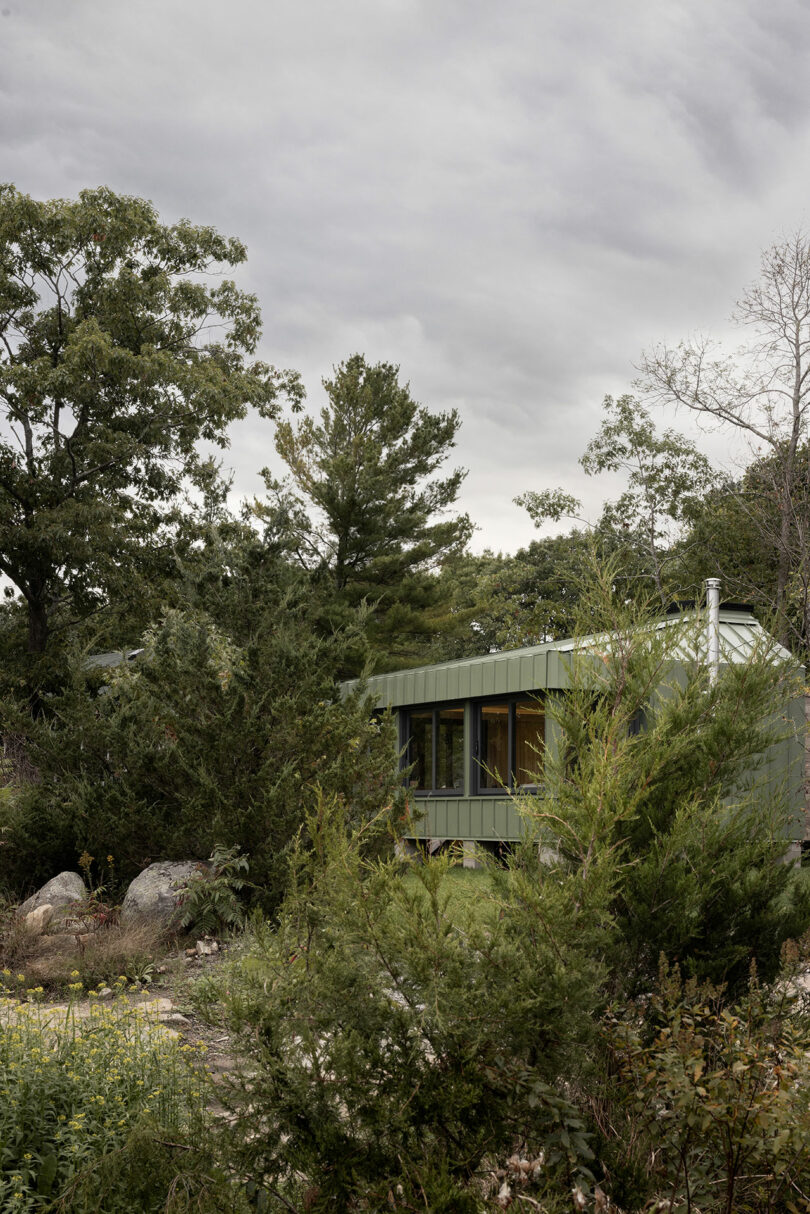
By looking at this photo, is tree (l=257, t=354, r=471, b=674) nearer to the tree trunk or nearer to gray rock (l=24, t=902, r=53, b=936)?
the tree trunk

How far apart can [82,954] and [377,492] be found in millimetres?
19514

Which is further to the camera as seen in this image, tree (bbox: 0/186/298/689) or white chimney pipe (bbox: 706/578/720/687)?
tree (bbox: 0/186/298/689)

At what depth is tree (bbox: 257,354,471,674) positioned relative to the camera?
81.7ft

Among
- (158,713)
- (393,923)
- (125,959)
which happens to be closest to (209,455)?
(158,713)

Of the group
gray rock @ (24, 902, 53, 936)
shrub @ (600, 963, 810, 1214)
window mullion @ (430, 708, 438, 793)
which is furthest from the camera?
window mullion @ (430, 708, 438, 793)

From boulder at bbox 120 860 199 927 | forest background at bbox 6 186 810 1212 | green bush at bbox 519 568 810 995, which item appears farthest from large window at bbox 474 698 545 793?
green bush at bbox 519 568 810 995

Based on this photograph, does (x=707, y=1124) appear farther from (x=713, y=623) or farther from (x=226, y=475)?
(x=226, y=475)

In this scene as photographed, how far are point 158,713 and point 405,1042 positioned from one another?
671 cm

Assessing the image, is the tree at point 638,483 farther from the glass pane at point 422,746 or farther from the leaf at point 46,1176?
the leaf at point 46,1176

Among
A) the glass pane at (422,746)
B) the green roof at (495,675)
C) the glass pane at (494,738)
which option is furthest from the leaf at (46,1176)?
the glass pane at (422,746)

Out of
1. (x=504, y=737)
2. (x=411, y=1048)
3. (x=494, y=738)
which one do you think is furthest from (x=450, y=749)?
(x=411, y=1048)

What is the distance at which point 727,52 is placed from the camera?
10.1 metres

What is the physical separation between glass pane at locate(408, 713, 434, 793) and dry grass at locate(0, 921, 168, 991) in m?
10.4

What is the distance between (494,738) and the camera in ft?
52.7
